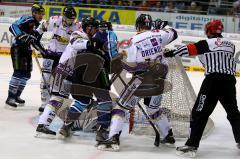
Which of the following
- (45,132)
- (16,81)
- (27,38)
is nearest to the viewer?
(45,132)

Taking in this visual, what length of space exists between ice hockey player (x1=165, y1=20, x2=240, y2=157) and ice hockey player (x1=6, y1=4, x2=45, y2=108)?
2.08m

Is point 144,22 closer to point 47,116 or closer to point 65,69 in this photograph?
point 65,69

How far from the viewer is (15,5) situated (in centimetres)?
1209

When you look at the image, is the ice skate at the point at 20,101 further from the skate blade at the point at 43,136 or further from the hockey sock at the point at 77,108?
the hockey sock at the point at 77,108

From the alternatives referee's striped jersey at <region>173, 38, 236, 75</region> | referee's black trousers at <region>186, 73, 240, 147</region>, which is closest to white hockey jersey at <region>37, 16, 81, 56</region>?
referee's striped jersey at <region>173, 38, 236, 75</region>

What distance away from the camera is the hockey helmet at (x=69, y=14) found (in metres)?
5.57

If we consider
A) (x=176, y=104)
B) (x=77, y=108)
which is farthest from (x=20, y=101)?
(x=176, y=104)

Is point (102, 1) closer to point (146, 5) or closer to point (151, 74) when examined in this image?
point (146, 5)

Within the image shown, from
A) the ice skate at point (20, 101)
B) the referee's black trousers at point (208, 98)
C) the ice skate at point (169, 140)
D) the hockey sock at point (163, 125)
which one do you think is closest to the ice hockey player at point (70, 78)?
the hockey sock at point (163, 125)

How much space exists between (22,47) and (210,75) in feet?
8.63

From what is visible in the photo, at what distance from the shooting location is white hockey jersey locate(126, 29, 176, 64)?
4.62 metres

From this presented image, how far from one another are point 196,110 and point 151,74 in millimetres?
544

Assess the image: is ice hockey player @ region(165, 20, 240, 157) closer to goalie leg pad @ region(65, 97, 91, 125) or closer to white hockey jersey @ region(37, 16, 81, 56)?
goalie leg pad @ region(65, 97, 91, 125)

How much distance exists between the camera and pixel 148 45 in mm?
4625
